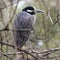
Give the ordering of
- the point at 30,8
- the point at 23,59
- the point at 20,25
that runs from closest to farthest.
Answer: the point at 23,59
the point at 20,25
the point at 30,8

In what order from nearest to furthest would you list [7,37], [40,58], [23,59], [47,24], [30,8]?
[40,58], [23,59], [7,37], [47,24], [30,8]

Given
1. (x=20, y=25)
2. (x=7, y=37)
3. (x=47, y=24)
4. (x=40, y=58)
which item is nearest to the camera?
(x=40, y=58)

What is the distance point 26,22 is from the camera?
3.23m

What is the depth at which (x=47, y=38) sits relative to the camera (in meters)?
2.26

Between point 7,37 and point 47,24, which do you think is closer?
point 7,37

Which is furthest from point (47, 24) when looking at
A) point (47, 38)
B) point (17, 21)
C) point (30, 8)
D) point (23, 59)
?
point (30, 8)

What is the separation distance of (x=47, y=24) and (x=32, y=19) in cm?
79

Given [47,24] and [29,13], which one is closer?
[47,24]

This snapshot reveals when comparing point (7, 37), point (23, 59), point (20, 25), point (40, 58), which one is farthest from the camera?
point (20, 25)

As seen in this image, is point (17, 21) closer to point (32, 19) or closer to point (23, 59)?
point (32, 19)

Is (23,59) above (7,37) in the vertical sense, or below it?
below

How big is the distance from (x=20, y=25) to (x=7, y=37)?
79cm

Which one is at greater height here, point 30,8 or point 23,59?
point 30,8

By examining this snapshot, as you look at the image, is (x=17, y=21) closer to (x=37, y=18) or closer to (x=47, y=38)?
(x=37, y=18)
